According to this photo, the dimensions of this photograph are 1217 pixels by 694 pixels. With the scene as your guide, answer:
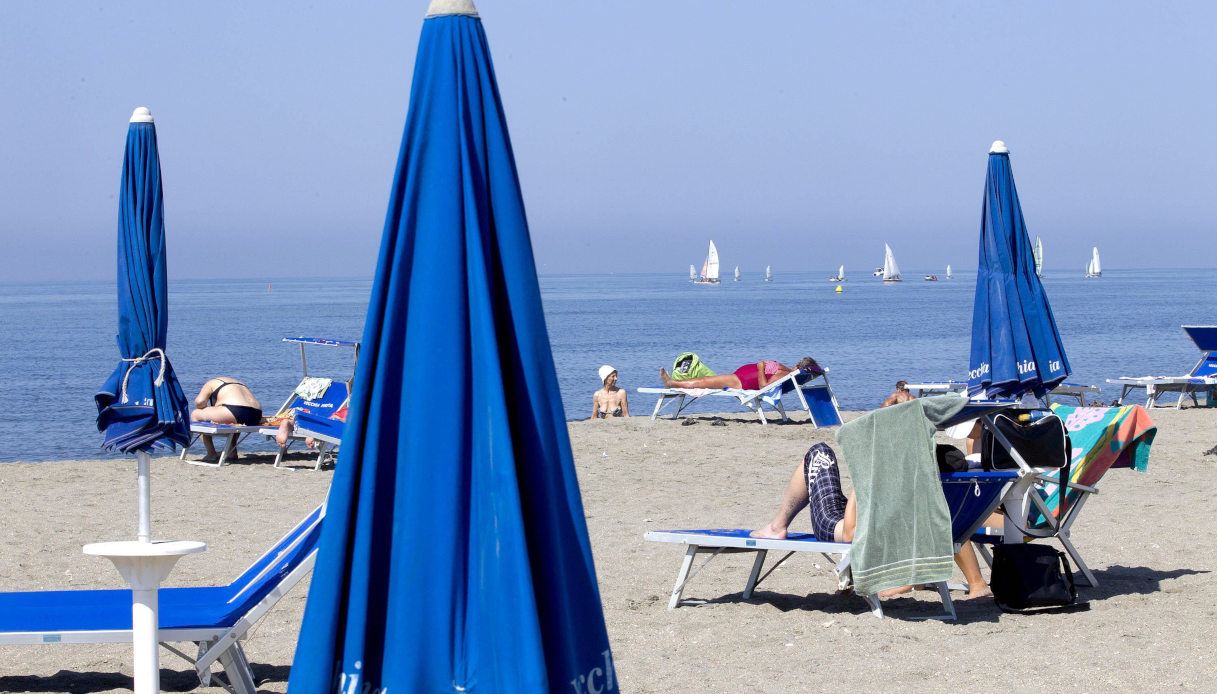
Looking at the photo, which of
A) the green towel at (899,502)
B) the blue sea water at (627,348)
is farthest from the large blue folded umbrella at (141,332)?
the blue sea water at (627,348)

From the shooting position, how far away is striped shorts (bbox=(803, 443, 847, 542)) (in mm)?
5363

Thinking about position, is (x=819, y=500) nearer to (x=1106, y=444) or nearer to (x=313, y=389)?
(x=1106, y=444)

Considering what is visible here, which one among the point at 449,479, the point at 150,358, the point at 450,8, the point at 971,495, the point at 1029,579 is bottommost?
the point at 1029,579

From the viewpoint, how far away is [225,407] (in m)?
10.8

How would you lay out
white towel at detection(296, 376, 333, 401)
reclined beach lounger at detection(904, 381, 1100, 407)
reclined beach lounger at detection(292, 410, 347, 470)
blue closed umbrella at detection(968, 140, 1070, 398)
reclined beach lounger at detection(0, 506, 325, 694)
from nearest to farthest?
reclined beach lounger at detection(0, 506, 325, 694), blue closed umbrella at detection(968, 140, 1070, 398), reclined beach lounger at detection(292, 410, 347, 470), white towel at detection(296, 376, 333, 401), reclined beach lounger at detection(904, 381, 1100, 407)

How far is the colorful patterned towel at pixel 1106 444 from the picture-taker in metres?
5.85

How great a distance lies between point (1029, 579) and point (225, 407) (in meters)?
7.68

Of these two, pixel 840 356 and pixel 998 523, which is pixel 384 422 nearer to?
pixel 998 523

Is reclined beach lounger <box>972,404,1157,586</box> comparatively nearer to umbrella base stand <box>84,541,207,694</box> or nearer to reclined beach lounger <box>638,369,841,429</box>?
umbrella base stand <box>84,541,207,694</box>

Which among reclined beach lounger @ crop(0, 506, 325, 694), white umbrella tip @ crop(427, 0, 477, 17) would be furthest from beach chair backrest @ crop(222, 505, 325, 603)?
white umbrella tip @ crop(427, 0, 477, 17)

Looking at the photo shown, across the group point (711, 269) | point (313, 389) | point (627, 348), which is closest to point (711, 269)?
point (711, 269)

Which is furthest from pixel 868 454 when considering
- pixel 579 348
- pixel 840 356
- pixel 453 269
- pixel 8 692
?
pixel 579 348

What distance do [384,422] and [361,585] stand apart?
35cm

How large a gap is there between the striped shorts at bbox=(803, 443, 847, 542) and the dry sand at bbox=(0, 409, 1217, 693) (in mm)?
435
